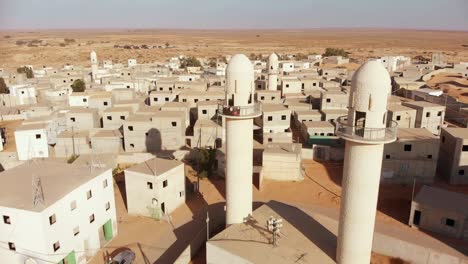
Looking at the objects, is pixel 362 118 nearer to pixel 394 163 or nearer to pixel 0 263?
pixel 394 163

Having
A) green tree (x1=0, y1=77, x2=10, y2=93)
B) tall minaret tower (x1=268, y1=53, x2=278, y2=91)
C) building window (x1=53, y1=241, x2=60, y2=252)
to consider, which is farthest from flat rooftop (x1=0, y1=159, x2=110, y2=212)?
green tree (x1=0, y1=77, x2=10, y2=93)

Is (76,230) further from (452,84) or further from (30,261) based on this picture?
(452,84)

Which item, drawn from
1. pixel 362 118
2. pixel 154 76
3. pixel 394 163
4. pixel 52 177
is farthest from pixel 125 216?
pixel 154 76

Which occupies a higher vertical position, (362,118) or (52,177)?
(362,118)

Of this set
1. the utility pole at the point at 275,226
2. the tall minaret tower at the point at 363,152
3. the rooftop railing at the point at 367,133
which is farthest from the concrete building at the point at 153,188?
the rooftop railing at the point at 367,133

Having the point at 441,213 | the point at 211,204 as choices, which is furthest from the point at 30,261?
the point at 441,213

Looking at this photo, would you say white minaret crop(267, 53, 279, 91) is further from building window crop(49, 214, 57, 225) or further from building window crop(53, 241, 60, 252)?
building window crop(53, 241, 60, 252)
